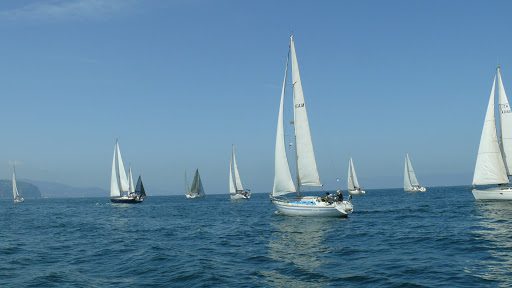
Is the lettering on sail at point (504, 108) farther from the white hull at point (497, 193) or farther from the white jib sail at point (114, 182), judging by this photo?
the white jib sail at point (114, 182)

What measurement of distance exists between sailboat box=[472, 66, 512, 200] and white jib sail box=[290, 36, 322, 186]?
25.5 metres

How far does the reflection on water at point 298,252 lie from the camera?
1805cm

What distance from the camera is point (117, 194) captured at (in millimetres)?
102250

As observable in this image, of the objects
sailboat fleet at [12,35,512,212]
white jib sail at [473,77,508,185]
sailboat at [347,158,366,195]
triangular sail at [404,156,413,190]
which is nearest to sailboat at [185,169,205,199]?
sailboat at [347,158,366,195]

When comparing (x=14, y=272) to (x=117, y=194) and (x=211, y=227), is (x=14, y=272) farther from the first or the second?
(x=117, y=194)

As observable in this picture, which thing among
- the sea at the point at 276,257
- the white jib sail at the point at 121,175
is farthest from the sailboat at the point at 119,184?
the sea at the point at 276,257

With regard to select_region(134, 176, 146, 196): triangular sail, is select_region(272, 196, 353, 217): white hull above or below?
below

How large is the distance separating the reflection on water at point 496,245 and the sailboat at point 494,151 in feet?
56.7

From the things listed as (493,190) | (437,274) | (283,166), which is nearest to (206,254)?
(437,274)

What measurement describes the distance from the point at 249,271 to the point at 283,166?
2612 centimetres

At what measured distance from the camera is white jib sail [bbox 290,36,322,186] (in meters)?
44.6

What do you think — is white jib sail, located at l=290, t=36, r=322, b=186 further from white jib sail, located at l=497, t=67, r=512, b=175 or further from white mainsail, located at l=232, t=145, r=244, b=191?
white mainsail, located at l=232, t=145, r=244, b=191

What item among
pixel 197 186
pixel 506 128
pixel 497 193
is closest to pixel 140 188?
pixel 197 186

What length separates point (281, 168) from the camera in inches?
1804
